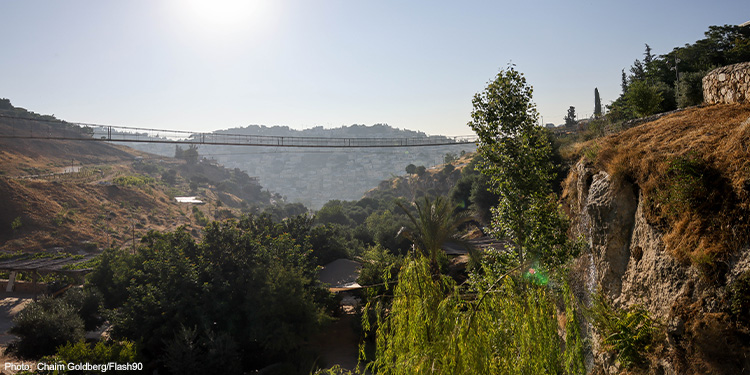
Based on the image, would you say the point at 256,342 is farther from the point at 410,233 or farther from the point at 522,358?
the point at 522,358

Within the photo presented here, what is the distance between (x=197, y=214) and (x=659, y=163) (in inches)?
2615

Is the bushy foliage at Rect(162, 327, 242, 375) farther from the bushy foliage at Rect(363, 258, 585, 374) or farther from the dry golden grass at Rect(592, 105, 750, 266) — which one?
the dry golden grass at Rect(592, 105, 750, 266)

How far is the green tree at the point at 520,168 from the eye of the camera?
10.7 metres

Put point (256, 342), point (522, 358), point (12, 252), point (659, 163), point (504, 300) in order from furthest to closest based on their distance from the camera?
point (12, 252)
point (256, 342)
point (659, 163)
point (504, 300)
point (522, 358)

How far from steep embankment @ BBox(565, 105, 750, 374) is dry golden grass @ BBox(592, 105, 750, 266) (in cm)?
2

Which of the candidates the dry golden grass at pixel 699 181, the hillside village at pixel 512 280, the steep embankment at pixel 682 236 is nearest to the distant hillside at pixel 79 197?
the hillside village at pixel 512 280

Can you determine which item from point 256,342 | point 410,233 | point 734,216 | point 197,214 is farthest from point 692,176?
point 197,214

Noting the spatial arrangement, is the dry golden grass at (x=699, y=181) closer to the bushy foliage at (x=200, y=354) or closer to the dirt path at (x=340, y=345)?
the dirt path at (x=340, y=345)

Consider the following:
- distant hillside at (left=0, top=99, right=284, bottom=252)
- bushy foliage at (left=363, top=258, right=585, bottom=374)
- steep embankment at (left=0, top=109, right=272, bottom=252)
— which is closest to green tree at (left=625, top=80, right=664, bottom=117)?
bushy foliage at (left=363, top=258, right=585, bottom=374)

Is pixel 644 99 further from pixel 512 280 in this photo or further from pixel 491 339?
pixel 491 339

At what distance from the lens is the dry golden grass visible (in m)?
6.47

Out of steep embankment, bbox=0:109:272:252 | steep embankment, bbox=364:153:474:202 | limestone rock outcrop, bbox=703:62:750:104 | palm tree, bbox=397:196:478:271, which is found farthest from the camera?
steep embankment, bbox=364:153:474:202

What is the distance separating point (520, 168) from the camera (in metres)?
11.0

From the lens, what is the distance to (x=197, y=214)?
65125 millimetres
